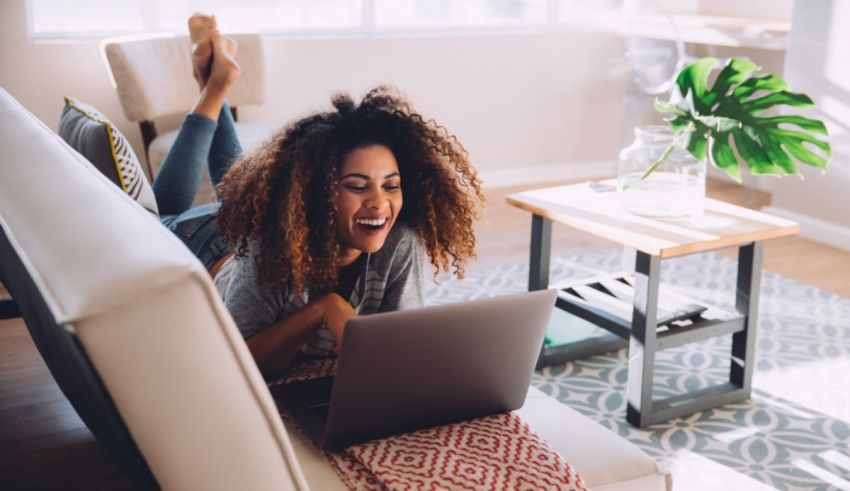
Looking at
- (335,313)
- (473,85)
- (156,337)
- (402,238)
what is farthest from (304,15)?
(156,337)

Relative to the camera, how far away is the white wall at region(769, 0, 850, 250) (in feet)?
13.1

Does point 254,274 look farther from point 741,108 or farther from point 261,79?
point 261,79

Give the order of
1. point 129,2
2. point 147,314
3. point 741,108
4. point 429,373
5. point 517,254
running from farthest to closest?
point 129,2, point 517,254, point 741,108, point 429,373, point 147,314

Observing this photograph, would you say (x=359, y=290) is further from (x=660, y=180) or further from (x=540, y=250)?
(x=660, y=180)

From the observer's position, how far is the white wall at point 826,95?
3984 millimetres

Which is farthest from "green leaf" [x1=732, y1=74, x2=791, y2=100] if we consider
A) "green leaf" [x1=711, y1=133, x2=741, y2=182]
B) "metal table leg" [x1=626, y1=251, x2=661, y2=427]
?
"metal table leg" [x1=626, y1=251, x2=661, y2=427]

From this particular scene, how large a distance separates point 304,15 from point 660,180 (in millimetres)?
2526

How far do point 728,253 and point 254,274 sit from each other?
2.82 m

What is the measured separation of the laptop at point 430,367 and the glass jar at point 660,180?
124 cm

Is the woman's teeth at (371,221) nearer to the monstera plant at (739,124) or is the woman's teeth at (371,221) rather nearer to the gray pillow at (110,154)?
the gray pillow at (110,154)

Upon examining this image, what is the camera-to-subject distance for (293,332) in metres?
1.65

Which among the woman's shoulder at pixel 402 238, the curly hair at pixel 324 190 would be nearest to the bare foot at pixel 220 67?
the curly hair at pixel 324 190

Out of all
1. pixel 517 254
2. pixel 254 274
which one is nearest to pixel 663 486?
pixel 254 274

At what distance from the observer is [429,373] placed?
1326mm
